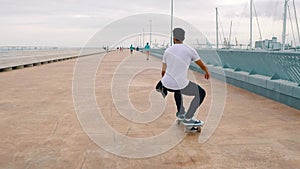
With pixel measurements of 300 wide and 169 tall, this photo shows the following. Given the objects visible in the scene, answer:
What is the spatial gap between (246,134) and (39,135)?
10.7ft

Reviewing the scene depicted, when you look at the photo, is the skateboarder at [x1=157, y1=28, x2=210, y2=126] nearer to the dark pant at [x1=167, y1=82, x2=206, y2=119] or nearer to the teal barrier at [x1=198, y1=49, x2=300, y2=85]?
the dark pant at [x1=167, y1=82, x2=206, y2=119]

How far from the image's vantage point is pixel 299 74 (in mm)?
7254

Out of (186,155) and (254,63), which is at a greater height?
(254,63)

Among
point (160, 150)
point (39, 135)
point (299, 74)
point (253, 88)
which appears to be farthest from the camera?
point (253, 88)

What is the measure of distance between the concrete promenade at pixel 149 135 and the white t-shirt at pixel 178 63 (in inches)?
32.7

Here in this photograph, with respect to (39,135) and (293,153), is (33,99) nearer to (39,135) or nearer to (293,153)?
(39,135)

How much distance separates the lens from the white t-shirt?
16.6ft

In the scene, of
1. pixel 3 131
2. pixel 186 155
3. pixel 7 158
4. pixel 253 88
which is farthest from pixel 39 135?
pixel 253 88

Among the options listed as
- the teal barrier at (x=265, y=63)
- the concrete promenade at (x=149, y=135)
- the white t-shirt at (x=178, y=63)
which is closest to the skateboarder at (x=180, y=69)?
the white t-shirt at (x=178, y=63)

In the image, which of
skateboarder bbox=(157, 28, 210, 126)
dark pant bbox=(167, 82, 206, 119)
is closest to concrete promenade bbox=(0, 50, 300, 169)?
dark pant bbox=(167, 82, 206, 119)

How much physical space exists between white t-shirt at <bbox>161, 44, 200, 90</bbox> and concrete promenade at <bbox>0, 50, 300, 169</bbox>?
32.7 inches

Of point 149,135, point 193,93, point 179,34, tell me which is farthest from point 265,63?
point 149,135

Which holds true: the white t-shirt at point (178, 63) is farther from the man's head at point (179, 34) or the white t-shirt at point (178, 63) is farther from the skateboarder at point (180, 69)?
the man's head at point (179, 34)

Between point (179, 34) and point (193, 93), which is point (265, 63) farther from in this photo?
point (179, 34)
